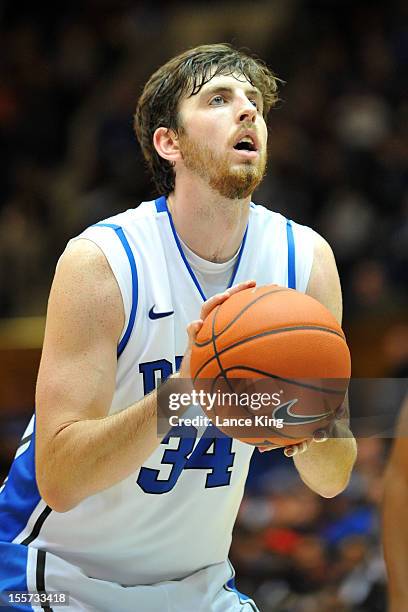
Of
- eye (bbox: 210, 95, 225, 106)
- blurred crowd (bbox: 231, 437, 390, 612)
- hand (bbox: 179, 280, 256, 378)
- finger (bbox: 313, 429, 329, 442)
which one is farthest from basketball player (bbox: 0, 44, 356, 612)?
blurred crowd (bbox: 231, 437, 390, 612)

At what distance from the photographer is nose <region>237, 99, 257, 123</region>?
12.4 ft

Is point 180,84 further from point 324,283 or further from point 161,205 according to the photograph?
point 324,283

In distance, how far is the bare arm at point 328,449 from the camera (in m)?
3.81

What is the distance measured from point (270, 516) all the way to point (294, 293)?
387 centimetres

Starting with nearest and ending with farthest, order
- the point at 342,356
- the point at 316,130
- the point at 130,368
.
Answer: the point at 342,356
the point at 130,368
the point at 316,130

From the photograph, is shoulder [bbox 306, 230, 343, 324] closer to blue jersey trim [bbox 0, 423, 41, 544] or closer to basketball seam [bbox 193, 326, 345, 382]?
basketball seam [bbox 193, 326, 345, 382]

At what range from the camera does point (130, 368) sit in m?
3.74

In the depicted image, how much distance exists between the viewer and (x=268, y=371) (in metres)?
3.22

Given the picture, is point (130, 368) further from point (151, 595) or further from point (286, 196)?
point (286, 196)

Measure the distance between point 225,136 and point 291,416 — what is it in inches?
42.3

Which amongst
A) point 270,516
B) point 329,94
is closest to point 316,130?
point 329,94

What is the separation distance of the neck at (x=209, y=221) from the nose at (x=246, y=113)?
27 centimetres

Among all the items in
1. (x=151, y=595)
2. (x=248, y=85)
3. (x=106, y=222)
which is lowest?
(x=151, y=595)

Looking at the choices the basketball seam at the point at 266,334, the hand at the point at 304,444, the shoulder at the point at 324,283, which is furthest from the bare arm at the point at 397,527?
the shoulder at the point at 324,283
